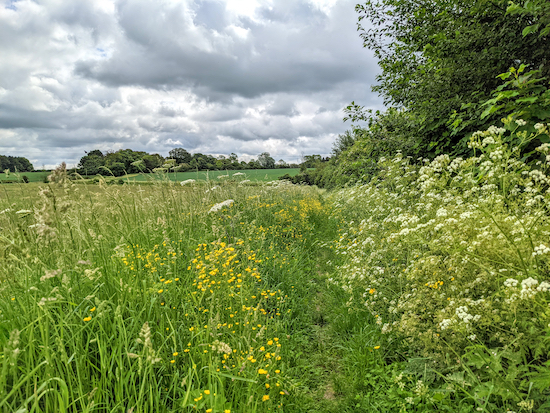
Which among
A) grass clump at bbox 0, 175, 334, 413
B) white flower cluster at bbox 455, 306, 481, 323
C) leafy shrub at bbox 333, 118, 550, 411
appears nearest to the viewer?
grass clump at bbox 0, 175, 334, 413

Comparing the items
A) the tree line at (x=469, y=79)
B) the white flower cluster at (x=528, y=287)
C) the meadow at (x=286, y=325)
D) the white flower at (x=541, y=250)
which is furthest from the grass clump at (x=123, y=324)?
the tree line at (x=469, y=79)

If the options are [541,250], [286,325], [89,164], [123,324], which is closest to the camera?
[541,250]

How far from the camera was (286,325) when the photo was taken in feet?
12.5

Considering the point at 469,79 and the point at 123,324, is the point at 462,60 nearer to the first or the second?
the point at 469,79

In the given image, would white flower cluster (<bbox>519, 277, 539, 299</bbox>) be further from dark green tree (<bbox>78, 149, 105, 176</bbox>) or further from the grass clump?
dark green tree (<bbox>78, 149, 105, 176</bbox>)

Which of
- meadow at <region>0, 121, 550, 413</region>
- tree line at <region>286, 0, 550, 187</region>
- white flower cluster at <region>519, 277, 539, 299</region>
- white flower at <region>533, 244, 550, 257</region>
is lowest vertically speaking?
meadow at <region>0, 121, 550, 413</region>

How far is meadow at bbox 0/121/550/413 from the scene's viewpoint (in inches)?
76.7

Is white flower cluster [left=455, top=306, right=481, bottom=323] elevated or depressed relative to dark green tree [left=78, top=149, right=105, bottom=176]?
depressed

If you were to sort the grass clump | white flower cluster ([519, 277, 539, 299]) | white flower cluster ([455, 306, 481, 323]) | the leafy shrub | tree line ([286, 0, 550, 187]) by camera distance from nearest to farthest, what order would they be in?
white flower cluster ([519, 277, 539, 299]), the grass clump, the leafy shrub, white flower cluster ([455, 306, 481, 323]), tree line ([286, 0, 550, 187])

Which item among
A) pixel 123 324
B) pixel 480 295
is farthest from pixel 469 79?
pixel 123 324

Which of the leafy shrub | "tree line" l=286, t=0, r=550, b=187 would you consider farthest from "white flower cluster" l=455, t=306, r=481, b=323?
"tree line" l=286, t=0, r=550, b=187

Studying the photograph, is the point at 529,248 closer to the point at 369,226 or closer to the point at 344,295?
the point at 369,226

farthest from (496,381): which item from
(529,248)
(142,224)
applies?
(142,224)

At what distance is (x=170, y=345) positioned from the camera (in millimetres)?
2592
